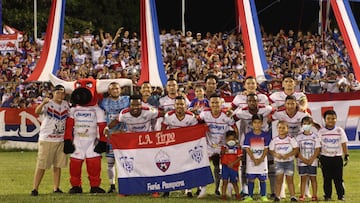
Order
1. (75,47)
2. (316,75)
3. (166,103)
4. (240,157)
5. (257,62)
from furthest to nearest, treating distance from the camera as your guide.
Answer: (75,47) < (316,75) < (257,62) < (166,103) < (240,157)

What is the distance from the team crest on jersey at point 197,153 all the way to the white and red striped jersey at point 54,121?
238 centimetres

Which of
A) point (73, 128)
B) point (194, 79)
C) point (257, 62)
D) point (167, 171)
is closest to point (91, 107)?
point (73, 128)

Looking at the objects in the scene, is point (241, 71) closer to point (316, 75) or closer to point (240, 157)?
Result: point (316, 75)

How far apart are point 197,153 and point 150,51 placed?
7.15m

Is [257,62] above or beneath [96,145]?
above

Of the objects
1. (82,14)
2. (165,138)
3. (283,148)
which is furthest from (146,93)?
(82,14)

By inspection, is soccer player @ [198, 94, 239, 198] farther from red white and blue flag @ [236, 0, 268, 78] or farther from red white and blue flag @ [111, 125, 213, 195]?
red white and blue flag @ [236, 0, 268, 78]

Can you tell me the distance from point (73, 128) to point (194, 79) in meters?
11.1

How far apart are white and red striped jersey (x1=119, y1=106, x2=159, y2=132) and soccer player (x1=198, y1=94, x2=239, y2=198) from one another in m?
0.89

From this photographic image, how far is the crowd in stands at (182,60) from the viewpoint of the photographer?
2634cm

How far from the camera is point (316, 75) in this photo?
2631 centimetres

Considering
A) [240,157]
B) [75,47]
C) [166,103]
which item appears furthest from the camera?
[75,47]

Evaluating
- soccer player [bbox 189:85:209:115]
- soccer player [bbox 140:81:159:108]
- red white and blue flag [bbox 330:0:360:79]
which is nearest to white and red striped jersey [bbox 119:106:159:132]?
soccer player [bbox 140:81:159:108]

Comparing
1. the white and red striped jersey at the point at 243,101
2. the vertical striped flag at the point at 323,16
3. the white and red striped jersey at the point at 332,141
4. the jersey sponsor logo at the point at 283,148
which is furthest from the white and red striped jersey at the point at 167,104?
the vertical striped flag at the point at 323,16
